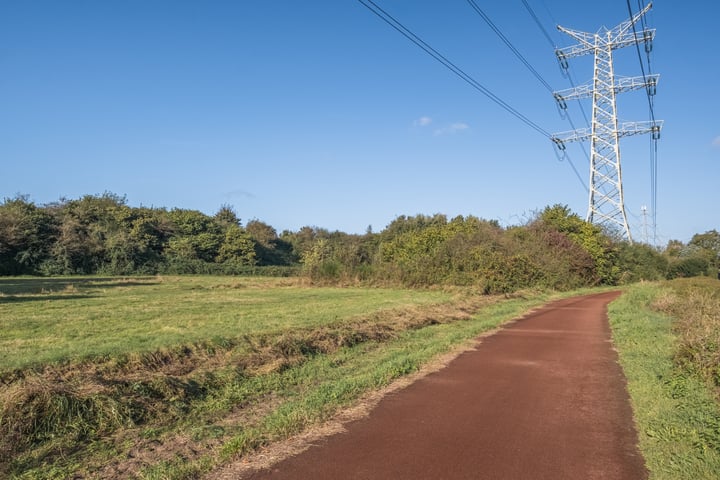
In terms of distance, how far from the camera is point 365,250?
52188mm

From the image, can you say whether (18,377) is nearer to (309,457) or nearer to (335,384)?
(335,384)

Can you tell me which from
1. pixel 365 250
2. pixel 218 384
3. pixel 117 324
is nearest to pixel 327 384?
pixel 218 384

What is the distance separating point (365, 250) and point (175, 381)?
4423cm

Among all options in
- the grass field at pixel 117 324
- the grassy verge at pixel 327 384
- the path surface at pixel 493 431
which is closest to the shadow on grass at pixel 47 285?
the grass field at pixel 117 324

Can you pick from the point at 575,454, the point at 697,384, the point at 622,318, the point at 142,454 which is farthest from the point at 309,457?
the point at 622,318

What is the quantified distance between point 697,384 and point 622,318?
10912 millimetres

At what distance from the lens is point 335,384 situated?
8688 mm

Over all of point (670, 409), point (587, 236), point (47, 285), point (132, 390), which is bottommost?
point (47, 285)

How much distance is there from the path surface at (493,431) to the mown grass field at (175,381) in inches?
31.7

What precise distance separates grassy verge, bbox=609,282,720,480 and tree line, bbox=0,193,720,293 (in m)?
20.1

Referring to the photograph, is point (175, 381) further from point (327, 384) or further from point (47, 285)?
point (47, 285)

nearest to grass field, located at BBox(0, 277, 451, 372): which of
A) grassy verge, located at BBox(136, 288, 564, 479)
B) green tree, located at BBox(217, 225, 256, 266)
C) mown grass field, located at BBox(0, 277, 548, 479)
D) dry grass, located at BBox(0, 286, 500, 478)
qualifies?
mown grass field, located at BBox(0, 277, 548, 479)

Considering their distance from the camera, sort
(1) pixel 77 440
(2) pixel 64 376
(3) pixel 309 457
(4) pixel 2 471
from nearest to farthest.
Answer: (4) pixel 2 471 → (3) pixel 309 457 → (1) pixel 77 440 → (2) pixel 64 376

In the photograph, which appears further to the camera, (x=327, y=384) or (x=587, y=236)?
(x=587, y=236)
